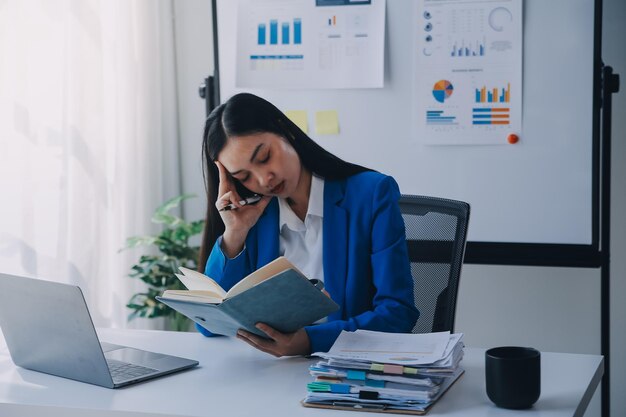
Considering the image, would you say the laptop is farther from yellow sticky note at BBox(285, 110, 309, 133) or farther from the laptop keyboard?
yellow sticky note at BBox(285, 110, 309, 133)

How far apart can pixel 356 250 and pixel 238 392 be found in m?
0.55

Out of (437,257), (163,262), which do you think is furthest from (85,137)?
(437,257)

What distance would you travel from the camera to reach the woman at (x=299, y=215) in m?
1.85

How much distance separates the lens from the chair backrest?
6.50 ft

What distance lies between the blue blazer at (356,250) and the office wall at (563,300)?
1265 mm

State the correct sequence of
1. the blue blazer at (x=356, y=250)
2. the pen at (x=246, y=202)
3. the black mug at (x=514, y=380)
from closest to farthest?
the black mug at (x=514, y=380), the blue blazer at (x=356, y=250), the pen at (x=246, y=202)

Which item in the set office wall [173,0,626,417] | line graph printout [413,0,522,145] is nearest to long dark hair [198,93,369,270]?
line graph printout [413,0,522,145]

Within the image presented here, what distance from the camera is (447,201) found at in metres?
2.03

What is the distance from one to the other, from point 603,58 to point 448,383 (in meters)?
1.81

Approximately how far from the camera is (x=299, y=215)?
198 cm

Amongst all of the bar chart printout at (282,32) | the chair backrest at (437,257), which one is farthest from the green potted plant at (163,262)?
the chair backrest at (437,257)

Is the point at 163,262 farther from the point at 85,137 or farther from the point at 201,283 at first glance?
the point at 201,283

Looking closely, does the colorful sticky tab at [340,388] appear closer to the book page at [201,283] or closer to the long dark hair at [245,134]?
the book page at [201,283]

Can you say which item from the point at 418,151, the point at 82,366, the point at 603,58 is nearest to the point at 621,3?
the point at 603,58
